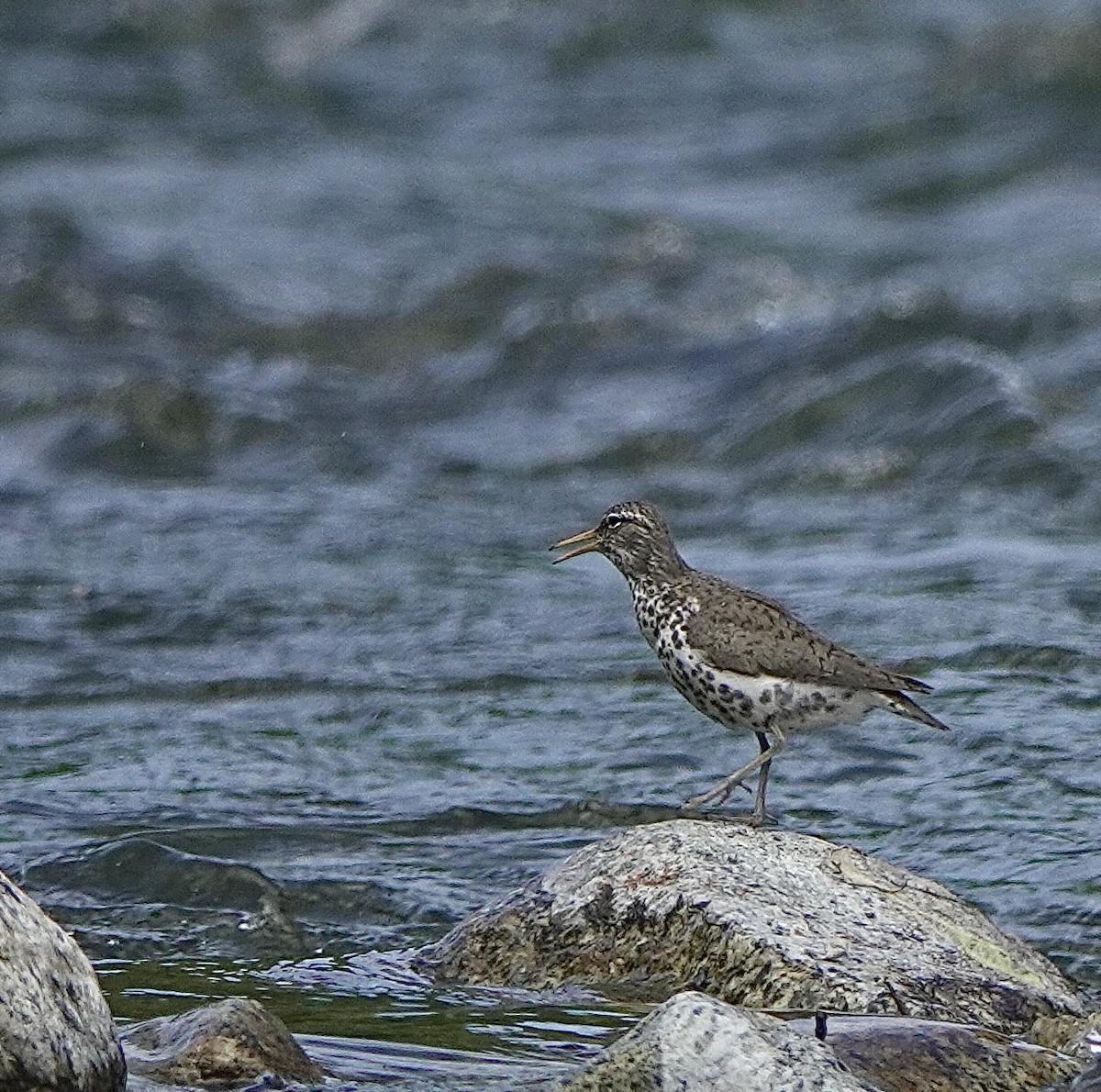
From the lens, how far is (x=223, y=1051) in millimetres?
5773

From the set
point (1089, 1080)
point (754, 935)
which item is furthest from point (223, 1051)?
point (1089, 1080)

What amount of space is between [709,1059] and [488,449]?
9571 mm

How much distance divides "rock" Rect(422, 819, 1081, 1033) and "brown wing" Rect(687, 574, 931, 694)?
1.71 feet

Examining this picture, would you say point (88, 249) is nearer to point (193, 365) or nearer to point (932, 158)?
point (193, 365)

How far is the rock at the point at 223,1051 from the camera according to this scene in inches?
226

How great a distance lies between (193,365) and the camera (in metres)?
16.4

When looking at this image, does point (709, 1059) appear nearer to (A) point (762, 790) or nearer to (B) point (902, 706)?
(B) point (902, 706)

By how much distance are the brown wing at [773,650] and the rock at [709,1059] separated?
1970 millimetres

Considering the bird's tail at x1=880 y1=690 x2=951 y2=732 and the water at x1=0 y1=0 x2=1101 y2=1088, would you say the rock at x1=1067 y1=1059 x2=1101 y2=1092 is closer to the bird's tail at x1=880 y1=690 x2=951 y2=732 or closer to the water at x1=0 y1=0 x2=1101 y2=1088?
the water at x1=0 y1=0 x2=1101 y2=1088

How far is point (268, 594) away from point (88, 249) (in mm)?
7575

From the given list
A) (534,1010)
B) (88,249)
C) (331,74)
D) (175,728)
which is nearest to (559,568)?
(175,728)

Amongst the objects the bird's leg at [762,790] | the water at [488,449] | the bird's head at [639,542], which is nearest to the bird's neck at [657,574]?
the bird's head at [639,542]

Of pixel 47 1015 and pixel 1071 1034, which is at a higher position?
pixel 47 1015

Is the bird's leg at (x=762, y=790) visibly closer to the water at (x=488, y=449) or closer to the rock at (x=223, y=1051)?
the water at (x=488, y=449)
